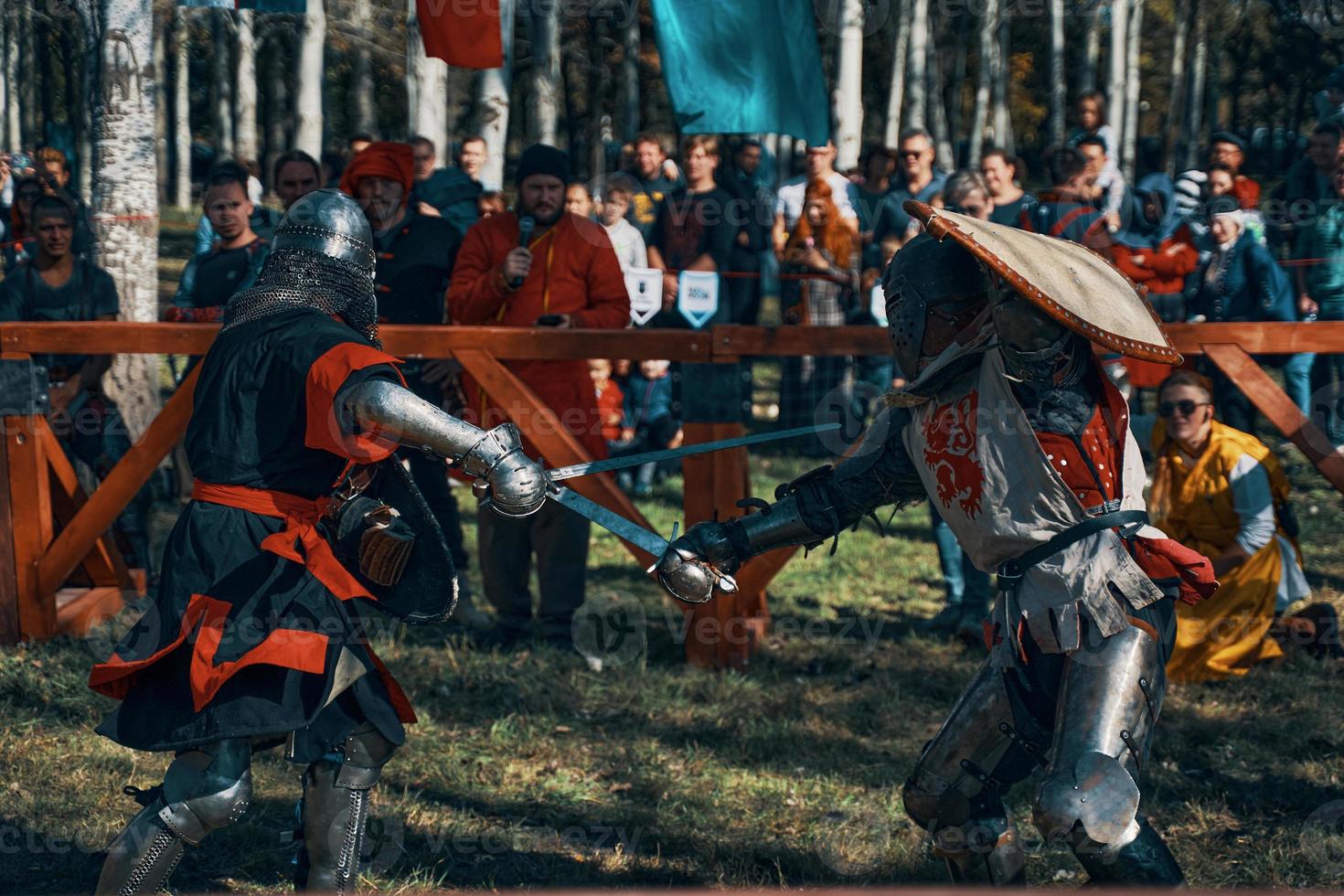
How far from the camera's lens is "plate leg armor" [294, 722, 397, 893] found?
3.37 m

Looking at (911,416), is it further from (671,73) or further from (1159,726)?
(671,73)

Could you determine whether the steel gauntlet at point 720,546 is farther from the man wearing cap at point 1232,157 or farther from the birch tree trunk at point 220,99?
the birch tree trunk at point 220,99

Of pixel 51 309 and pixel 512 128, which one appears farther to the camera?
pixel 512 128

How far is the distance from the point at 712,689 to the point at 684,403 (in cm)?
107

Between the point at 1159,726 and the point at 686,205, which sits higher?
the point at 686,205

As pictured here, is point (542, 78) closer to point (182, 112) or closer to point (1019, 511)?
point (1019, 511)

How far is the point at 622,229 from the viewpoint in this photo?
28.9ft

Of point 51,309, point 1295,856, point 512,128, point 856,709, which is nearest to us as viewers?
point 1295,856

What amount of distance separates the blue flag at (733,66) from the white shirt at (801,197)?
182cm

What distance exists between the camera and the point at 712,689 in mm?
5441

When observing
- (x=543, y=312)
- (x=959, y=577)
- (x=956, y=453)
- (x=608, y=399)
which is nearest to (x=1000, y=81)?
(x=608, y=399)

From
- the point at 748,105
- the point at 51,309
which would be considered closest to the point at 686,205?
the point at 748,105

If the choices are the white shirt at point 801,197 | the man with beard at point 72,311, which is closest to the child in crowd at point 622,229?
the white shirt at point 801,197

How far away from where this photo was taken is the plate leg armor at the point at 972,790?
323 cm
